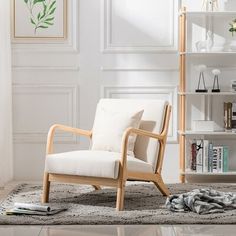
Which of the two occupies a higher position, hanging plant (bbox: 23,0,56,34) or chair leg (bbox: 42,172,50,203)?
hanging plant (bbox: 23,0,56,34)

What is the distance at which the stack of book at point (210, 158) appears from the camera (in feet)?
19.2

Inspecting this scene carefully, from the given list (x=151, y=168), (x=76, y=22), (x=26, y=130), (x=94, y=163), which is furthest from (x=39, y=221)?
(x=76, y=22)

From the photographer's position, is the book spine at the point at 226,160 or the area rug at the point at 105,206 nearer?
the area rug at the point at 105,206

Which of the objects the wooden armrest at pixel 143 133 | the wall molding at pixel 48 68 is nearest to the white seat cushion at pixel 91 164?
the wooden armrest at pixel 143 133

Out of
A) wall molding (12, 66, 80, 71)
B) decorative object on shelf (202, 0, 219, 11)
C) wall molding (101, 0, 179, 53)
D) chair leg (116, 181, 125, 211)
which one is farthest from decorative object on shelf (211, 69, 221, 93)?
chair leg (116, 181, 125, 211)

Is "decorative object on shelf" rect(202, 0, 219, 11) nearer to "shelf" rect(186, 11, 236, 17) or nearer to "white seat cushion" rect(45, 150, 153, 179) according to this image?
"shelf" rect(186, 11, 236, 17)

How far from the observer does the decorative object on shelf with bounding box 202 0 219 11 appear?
19.6 feet

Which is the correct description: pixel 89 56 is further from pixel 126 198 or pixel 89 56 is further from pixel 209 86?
pixel 126 198

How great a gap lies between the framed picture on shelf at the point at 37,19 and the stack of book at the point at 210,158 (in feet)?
5.41

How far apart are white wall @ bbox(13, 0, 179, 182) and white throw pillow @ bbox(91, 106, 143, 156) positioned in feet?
4.08

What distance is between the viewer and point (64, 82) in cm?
608

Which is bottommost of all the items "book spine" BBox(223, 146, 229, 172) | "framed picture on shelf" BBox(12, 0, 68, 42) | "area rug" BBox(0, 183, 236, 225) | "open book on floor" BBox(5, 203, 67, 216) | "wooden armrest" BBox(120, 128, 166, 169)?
"area rug" BBox(0, 183, 236, 225)

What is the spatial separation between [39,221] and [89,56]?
2.48m

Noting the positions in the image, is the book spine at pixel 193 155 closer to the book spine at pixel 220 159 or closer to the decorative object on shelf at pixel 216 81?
the book spine at pixel 220 159
